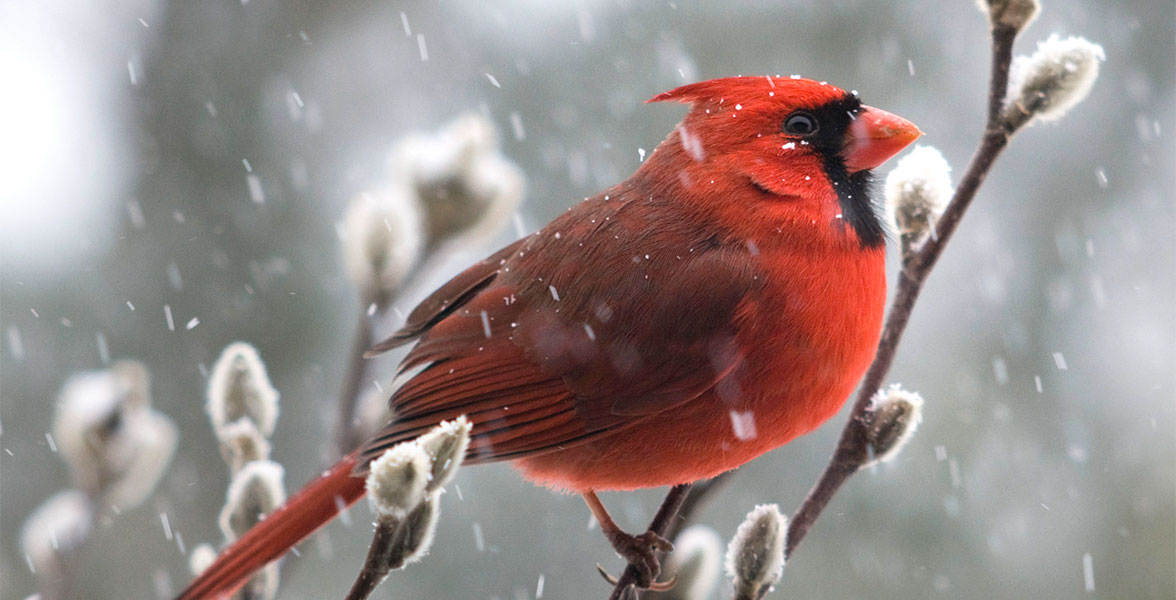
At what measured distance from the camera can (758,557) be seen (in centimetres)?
102

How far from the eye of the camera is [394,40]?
4.21 m

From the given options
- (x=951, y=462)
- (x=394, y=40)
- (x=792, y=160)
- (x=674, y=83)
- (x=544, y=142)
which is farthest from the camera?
(x=394, y=40)

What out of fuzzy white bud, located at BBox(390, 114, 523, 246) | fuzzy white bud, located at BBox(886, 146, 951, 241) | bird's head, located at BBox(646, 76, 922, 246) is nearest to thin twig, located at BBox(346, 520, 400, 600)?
fuzzy white bud, located at BBox(390, 114, 523, 246)

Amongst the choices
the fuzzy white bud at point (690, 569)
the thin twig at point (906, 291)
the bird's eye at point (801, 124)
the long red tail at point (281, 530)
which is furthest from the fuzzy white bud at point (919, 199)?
the long red tail at point (281, 530)

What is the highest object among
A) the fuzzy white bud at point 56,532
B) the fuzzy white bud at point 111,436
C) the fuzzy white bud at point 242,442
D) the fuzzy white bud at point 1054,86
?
the fuzzy white bud at point 111,436

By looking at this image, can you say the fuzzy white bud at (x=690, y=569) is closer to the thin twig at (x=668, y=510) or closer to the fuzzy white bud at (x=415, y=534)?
the thin twig at (x=668, y=510)

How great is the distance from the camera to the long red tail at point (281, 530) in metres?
1.20

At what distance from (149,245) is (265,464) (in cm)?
261

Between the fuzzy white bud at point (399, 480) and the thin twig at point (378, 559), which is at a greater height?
the fuzzy white bud at point (399, 480)

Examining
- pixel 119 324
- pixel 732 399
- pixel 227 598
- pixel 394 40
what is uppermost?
pixel 394 40

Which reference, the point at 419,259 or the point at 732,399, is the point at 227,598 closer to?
the point at 419,259

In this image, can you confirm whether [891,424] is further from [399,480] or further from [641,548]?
[399,480]

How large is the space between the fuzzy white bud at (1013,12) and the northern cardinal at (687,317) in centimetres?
38

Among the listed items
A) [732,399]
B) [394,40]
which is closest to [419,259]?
[732,399]
